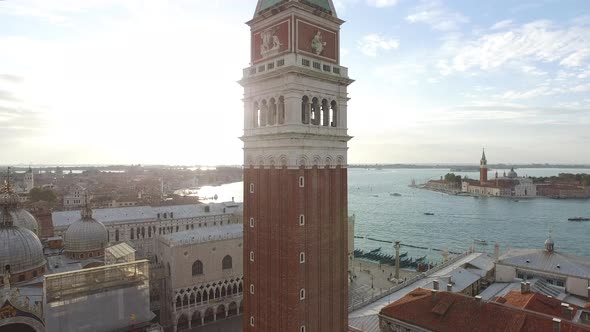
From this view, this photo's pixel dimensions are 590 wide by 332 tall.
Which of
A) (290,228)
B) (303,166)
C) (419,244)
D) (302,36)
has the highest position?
(302,36)

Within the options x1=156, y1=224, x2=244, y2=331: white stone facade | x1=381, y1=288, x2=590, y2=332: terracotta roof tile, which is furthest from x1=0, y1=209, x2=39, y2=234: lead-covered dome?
x1=381, y1=288, x2=590, y2=332: terracotta roof tile

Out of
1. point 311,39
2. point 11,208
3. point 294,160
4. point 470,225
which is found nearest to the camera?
point 294,160

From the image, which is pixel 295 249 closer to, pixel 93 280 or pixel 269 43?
pixel 269 43

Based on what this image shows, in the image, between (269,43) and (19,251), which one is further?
(19,251)

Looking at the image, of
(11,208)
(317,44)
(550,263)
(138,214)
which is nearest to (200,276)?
(11,208)

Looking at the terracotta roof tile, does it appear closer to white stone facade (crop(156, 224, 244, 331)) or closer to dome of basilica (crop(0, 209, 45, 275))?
white stone facade (crop(156, 224, 244, 331))

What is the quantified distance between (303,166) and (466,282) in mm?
28269

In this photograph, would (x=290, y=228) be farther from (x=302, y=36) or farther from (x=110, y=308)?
(x=110, y=308)

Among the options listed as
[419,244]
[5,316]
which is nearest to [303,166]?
[5,316]

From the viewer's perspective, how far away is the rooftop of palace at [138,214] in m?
57.3

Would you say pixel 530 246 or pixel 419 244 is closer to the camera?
pixel 530 246

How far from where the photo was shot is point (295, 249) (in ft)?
65.2

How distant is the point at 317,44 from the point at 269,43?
261 centimetres

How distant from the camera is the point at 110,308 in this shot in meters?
28.3
